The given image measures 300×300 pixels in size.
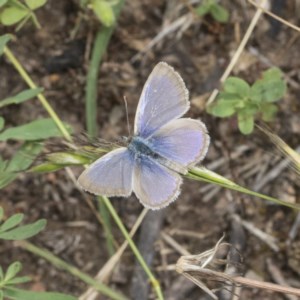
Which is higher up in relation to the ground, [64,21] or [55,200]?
[64,21]

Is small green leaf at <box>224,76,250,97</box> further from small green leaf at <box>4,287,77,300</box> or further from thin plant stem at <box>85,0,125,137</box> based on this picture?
small green leaf at <box>4,287,77,300</box>

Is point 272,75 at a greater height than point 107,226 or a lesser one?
greater

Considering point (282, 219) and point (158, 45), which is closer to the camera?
point (282, 219)

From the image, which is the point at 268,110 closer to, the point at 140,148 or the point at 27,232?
the point at 140,148

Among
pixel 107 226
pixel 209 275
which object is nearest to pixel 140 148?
pixel 209 275

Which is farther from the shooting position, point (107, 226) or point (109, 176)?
Answer: point (107, 226)

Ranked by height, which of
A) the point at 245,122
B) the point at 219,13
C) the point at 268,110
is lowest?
the point at 268,110

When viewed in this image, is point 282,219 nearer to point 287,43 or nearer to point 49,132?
point 287,43

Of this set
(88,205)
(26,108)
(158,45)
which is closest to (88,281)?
(88,205)
